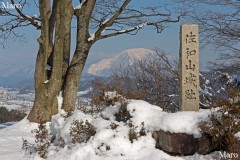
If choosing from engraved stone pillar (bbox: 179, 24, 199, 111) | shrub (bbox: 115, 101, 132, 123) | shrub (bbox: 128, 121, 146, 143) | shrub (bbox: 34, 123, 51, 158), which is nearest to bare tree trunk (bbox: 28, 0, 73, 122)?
shrub (bbox: 34, 123, 51, 158)

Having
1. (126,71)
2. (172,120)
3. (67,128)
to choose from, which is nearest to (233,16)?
(172,120)

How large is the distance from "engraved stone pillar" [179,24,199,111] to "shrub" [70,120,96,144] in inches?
79.6

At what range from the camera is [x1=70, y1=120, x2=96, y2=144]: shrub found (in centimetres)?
591

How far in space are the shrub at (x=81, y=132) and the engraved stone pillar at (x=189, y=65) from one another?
6.63ft

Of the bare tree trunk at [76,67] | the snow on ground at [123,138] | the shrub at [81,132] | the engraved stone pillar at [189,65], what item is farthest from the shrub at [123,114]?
the bare tree trunk at [76,67]

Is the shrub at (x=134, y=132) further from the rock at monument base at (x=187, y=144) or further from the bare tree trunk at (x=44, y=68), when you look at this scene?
the bare tree trunk at (x=44, y=68)

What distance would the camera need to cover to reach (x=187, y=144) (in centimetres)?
539

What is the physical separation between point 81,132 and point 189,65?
260 centimetres

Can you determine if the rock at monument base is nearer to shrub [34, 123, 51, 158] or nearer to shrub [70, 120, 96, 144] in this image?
shrub [70, 120, 96, 144]

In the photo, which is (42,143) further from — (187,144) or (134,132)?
(187,144)

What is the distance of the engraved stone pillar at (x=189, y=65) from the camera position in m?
6.68

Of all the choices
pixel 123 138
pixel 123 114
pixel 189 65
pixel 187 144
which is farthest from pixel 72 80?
pixel 187 144

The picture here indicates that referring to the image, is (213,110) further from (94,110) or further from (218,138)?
(94,110)

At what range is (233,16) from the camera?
9812mm
